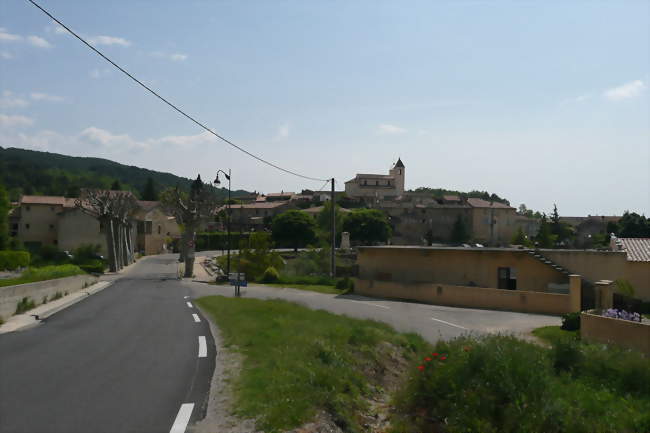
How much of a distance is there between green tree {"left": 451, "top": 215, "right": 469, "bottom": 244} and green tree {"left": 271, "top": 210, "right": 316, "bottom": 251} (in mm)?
35533

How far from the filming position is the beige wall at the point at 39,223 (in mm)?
84750

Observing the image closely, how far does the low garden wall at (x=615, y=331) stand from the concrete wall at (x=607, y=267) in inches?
333

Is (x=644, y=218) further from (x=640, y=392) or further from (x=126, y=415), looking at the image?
(x=126, y=415)

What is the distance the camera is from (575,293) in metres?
24.6

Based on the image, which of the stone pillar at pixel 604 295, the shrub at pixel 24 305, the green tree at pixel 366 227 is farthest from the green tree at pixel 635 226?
the shrub at pixel 24 305

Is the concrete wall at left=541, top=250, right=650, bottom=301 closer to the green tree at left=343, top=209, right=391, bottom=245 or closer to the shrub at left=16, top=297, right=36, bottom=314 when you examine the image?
the shrub at left=16, top=297, right=36, bottom=314

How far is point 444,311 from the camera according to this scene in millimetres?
27109

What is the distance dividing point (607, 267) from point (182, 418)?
83.7 feet

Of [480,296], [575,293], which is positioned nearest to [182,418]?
[575,293]

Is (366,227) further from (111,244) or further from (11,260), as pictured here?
(11,260)

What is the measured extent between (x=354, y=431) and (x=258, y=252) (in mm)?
42934

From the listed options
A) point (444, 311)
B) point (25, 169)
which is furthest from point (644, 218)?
point (25, 169)

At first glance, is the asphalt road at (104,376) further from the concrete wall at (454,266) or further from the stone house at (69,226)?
the stone house at (69,226)

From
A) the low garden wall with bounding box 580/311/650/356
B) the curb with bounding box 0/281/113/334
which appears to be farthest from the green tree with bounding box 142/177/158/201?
the low garden wall with bounding box 580/311/650/356
